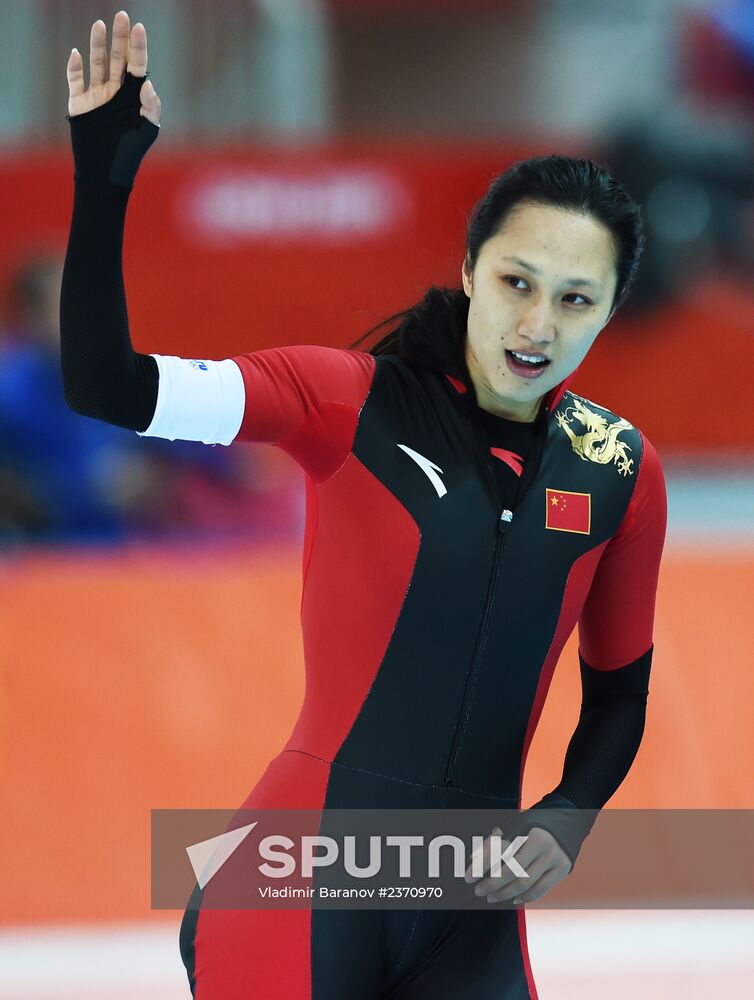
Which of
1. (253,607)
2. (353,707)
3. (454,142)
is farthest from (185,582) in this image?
(454,142)

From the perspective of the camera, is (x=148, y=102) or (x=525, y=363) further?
Result: (x=525, y=363)

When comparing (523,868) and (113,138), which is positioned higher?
(113,138)

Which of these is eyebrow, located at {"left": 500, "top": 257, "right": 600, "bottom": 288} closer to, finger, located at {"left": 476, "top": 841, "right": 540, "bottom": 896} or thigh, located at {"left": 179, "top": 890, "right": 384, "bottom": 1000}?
finger, located at {"left": 476, "top": 841, "right": 540, "bottom": 896}

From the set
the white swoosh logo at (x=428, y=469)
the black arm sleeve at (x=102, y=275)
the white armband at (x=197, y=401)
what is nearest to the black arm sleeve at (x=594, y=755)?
the white swoosh logo at (x=428, y=469)

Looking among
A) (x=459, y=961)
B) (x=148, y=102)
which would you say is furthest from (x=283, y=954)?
(x=148, y=102)

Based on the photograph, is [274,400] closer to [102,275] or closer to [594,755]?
[102,275]

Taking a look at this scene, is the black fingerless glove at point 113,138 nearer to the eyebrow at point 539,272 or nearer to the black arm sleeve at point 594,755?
the eyebrow at point 539,272

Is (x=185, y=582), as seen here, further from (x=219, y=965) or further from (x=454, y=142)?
(x=454, y=142)

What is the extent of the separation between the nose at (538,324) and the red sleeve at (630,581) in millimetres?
302

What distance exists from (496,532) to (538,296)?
0.33 meters

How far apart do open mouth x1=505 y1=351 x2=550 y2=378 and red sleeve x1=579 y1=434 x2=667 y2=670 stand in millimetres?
265

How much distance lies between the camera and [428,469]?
6.53ft

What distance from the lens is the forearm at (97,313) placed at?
173cm

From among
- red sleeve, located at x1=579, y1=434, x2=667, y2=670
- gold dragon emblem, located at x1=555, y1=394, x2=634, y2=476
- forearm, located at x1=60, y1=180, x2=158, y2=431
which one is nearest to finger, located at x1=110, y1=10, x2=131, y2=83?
forearm, located at x1=60, y1=180, x2=158, y2=431
